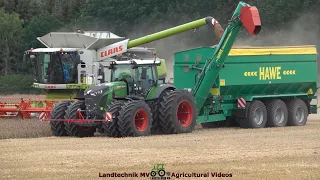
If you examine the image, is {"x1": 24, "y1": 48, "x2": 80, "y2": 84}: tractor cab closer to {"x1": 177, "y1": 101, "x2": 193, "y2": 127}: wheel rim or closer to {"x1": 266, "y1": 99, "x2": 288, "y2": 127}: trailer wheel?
{"x1": 177, "y1": 101, "x2": 193, "y2": 127}: wheel rim

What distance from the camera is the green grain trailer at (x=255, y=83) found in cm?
2236

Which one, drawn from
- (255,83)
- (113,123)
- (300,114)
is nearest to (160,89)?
(113,123)

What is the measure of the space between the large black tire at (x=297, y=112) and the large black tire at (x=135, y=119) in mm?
6235

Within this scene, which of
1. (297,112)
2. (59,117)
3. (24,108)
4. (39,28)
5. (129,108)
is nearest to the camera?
(129,108)

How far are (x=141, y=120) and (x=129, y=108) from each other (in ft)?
2.62

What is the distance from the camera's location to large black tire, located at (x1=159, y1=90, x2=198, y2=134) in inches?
778

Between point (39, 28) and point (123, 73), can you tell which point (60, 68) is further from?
point (39, 28)

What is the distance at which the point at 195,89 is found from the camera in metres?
21.9

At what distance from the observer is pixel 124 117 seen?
18.6 meters

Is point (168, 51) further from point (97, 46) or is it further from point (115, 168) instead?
point (115, 168)

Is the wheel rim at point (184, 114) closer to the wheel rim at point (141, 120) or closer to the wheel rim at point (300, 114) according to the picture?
the wheel rim at point (141, 120)

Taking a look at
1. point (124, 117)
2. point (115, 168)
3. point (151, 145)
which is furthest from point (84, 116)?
point (115, 168)

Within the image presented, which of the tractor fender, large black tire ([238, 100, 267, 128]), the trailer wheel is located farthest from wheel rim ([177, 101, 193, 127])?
the trailer wheel

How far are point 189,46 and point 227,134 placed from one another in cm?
1740
